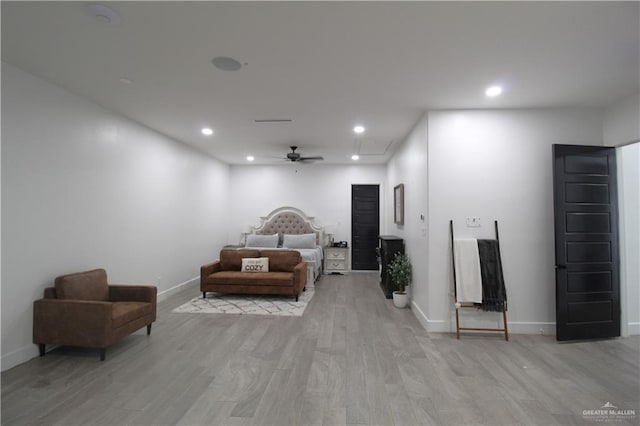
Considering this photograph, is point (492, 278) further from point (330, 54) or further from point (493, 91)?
point (330, 54)

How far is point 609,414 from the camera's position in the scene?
2.07 m

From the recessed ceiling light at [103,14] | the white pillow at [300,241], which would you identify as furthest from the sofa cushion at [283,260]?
the recessed ceiling light at [103,14]

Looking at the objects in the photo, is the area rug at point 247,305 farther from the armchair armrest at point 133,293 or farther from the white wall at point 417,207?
the white wall at point 417,207

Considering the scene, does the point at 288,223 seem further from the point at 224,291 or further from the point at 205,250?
the point at 224,291

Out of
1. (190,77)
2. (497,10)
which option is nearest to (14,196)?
(190,77)

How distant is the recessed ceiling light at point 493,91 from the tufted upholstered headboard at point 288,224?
466 cm

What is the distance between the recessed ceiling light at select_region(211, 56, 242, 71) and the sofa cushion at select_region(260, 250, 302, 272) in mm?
3249

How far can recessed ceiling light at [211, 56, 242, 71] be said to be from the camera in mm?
2515

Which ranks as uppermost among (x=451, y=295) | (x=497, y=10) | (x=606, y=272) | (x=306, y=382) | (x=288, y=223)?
(x=497, y=10)

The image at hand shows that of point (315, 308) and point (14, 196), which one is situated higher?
point (14, 196)

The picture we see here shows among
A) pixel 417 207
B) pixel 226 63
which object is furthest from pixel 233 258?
pixel 226 63

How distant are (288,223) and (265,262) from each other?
2.21 meters

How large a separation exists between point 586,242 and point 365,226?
14.4ft

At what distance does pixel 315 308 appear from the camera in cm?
448
